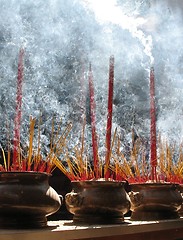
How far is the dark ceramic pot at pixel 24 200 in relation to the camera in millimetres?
1515

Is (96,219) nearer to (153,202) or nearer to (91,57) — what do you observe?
(153,202)

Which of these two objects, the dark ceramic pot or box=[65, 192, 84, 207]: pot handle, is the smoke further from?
the dark ceramic pot

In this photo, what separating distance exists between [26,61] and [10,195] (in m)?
2.40

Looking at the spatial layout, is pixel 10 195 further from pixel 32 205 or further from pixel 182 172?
pixel 182 172

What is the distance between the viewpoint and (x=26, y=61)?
380 cm

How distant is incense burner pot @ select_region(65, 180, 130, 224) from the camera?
1.87m

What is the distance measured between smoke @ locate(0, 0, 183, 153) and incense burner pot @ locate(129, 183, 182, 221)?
135 cm

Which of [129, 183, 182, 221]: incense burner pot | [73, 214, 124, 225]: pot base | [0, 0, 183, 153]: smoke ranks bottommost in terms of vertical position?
[73, 214, 124, 225]: pot base

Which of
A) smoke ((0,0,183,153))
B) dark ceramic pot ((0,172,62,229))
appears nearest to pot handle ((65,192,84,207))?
dark ceramic pot ((0,172,62,229))

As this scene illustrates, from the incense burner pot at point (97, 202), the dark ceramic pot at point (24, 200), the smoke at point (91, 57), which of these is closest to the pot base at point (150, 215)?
the incense burner pot at point (97, 202)

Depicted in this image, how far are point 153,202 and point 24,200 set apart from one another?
861 mm

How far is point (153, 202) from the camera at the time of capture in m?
2.21

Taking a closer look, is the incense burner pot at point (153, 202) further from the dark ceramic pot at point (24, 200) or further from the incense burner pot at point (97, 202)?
the dark ceramic pot at point (24, 200)

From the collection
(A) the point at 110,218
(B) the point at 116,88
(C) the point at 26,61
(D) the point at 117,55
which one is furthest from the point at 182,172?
(B) the point at 116,88
